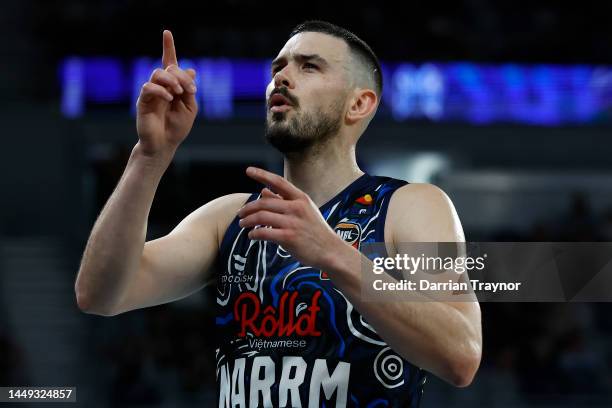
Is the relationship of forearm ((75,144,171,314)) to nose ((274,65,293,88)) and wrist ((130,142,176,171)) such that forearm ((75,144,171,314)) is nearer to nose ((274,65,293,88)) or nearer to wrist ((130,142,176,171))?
wrist ((130,142,176,171))

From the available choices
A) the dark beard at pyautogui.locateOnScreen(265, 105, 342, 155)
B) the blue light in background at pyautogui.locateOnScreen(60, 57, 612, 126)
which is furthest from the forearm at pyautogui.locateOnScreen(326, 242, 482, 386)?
the blue light in background at pyautogui.locateOnScreen(60, 57, 612, 126)

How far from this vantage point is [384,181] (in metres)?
3.28

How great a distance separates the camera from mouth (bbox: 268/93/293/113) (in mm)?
3230

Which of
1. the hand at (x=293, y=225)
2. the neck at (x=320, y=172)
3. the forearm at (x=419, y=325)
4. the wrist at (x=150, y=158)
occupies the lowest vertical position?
the forearm at (x=419, y=325)

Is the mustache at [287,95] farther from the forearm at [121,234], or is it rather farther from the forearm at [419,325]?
the forearm at [419,325]

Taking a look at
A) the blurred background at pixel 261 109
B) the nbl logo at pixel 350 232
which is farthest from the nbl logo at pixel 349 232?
the blurred background at pixel 261 109

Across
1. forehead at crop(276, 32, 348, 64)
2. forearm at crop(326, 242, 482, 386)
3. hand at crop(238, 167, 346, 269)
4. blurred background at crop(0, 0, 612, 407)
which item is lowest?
forearm at crop(326, 242, 482, 386)

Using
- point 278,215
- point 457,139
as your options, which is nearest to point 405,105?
point 457,139

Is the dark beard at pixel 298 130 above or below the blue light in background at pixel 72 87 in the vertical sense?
below

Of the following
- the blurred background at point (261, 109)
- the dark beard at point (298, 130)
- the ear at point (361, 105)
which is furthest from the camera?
the blurred background at point (261, 109)

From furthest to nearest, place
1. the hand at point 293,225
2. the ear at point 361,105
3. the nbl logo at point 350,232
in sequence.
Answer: the ear at point 361,105, the nbl logo at point 350,232, the hand at point 293,225

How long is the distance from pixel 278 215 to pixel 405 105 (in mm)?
10291

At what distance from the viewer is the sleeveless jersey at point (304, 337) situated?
2932mm

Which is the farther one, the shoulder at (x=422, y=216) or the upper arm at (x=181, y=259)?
the upper arm at (x=181, y=259)
